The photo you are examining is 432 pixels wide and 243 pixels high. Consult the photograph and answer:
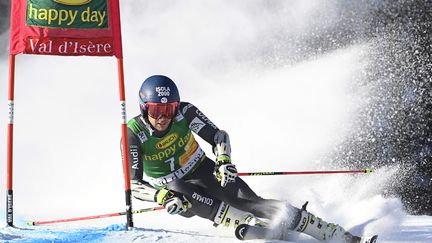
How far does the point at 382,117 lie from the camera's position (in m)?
19.0

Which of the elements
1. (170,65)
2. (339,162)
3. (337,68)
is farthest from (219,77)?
(339,162)

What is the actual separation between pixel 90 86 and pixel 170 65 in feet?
5.56

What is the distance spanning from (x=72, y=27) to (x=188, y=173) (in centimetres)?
162

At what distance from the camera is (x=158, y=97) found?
538 centimetres

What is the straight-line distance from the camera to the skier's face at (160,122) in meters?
5.50

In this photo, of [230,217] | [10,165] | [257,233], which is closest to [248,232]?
[257,233]

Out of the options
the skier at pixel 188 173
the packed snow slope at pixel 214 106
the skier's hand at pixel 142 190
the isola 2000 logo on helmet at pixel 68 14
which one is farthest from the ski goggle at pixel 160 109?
the packed snow slope at pixel 214 106

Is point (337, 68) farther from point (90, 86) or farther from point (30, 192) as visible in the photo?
point (30, 192)

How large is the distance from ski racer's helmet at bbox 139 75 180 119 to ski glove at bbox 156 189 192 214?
2.45ft

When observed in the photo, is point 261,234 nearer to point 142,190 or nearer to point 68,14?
point 142,190

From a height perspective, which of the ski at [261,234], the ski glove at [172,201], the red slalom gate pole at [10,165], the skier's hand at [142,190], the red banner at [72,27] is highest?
the red banner at [72,27]

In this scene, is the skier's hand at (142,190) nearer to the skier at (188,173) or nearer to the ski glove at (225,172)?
the skier at (188,173)

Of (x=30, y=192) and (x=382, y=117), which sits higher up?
(x=382, y=117)

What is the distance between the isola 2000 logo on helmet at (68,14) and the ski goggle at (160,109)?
87 cm
